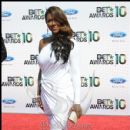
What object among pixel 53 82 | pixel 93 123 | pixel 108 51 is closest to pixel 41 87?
pixel 53 82

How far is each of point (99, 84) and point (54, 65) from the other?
13.2ft

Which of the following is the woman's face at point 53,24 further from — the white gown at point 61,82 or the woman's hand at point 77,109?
the woman's hand at point 77,109

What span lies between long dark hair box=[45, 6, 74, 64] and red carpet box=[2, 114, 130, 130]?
2866mm

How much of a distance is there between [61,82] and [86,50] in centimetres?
392

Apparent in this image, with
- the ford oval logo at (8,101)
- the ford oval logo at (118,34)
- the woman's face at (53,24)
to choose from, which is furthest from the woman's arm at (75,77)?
the ford oval logo at (8,101)

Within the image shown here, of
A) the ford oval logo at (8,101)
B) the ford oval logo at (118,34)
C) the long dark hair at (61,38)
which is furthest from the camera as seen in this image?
the ford oval logo at (8,101)

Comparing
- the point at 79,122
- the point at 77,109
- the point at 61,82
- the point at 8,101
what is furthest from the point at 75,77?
the point at 8,101

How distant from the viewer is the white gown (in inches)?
126

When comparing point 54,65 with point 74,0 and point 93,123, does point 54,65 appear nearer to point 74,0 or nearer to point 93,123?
point 93,123

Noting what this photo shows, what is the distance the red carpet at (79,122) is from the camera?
6.23m

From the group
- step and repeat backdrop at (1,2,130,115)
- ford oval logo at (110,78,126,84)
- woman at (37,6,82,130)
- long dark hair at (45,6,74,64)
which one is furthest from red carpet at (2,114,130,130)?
long dark hair at (45,6,74,64)

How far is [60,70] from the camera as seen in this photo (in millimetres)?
3221

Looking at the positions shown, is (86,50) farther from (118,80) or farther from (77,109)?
(77,109)

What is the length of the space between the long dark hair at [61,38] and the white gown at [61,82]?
33 millimetres
